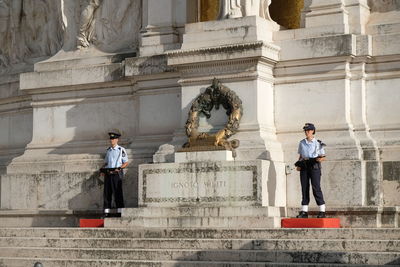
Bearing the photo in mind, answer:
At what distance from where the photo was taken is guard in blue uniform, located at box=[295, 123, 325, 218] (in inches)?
813

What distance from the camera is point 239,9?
23.2 metres

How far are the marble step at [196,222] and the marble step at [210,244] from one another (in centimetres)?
110

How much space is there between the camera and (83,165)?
24.5 meters

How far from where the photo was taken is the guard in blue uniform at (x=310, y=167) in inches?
813

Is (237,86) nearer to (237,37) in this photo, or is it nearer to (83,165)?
(237,37)

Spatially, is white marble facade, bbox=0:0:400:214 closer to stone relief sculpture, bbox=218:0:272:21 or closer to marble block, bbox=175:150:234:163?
stone relief sculpture, bbox=218:0:272:21

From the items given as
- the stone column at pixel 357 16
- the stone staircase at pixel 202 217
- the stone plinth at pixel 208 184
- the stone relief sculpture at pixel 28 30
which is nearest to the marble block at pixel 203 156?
the stone plinth at pixel 208 184

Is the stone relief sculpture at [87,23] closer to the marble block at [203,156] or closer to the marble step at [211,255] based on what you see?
the marble block at [203,156]

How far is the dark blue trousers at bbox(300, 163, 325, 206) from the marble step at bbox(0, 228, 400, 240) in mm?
1537

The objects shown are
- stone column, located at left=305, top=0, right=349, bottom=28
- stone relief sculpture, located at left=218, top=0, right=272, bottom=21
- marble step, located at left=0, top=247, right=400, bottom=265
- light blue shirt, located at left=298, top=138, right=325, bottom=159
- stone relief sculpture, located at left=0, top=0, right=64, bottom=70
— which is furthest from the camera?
stone relief sculpture, located at left=0, top=0, right=64, bottom=70

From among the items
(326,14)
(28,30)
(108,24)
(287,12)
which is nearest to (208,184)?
(326,14)

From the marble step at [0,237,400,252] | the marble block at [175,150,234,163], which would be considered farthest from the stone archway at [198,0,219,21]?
the marble step at [0,237,400,252]

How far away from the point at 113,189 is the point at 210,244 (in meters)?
4.00

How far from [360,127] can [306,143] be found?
5.57ft
